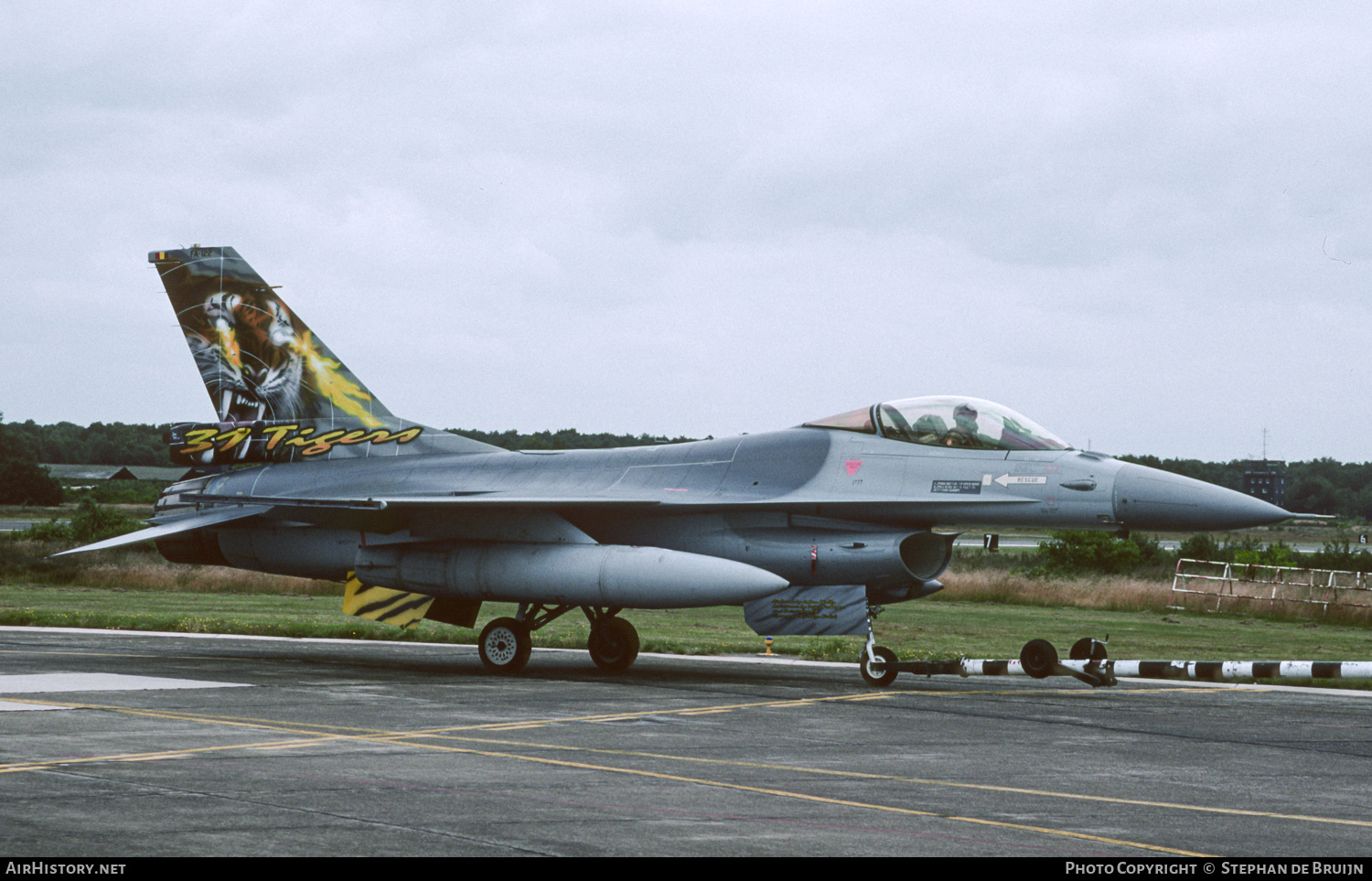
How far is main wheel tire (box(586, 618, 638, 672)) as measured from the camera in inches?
645

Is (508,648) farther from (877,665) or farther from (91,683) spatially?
(91,683)

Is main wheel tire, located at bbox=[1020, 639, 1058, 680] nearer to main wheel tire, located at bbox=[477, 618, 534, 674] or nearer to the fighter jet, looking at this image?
the fighter jet

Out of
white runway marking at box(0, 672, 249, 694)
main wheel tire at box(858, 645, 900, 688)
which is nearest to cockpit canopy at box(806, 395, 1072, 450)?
main wheel tire at box(858, 645, 900, 688)

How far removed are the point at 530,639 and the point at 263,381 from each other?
17.8ft

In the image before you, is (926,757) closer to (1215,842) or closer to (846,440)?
(1215,842)

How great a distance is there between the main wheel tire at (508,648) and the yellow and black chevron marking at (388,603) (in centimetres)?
104

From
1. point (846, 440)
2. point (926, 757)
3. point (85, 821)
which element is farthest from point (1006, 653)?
point (85, 821)

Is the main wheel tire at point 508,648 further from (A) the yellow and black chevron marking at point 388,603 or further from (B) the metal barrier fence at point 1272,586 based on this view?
(B) the metal barrier fence at point 1272,586

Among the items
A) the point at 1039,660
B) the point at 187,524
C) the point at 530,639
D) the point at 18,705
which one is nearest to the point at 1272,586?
the point at 1039,660

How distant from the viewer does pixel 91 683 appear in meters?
13.4

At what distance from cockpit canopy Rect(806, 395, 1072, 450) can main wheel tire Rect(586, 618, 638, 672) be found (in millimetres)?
3883

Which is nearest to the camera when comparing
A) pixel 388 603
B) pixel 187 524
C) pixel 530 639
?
pixel 530 639

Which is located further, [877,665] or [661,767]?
[877,665]

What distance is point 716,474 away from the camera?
15.5 meters
